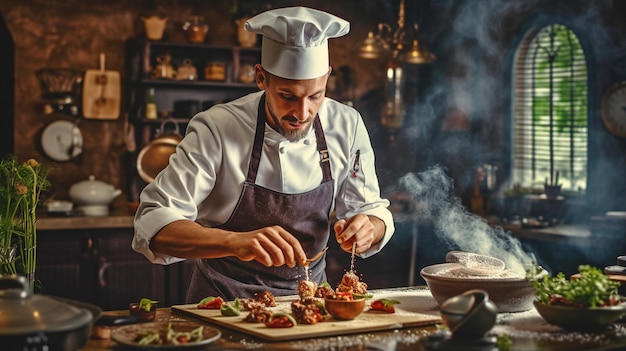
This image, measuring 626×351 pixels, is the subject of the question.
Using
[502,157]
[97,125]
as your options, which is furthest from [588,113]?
[97,125]

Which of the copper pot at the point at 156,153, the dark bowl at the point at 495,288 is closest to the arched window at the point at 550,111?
the copper pot at the point at 156,153

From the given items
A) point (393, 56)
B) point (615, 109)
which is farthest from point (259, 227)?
point (393, 56)

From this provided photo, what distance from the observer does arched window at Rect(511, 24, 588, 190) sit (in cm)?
675

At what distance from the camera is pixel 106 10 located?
7.23m

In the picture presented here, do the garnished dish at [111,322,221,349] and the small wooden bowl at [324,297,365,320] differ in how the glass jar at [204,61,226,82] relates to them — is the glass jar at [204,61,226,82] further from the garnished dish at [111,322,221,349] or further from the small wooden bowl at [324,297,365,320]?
the garnished dish at [111,322,221,349]

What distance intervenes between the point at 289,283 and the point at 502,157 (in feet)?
15.0

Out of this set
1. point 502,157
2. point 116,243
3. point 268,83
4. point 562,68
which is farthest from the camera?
point 502,157

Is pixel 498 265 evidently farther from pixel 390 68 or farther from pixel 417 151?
pixel 417 151

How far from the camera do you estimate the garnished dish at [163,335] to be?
225cm

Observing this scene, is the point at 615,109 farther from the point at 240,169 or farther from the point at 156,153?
the point at 240,169

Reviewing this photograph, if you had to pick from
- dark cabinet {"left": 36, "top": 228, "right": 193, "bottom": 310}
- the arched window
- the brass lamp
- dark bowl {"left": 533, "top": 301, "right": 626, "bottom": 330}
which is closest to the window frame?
the arched window

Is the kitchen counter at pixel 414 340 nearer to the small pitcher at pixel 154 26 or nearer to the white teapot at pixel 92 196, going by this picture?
the white teapot at pixel 92 196

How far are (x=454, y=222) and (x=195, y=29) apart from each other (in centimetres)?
400

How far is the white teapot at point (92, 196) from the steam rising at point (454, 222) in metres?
2.61
